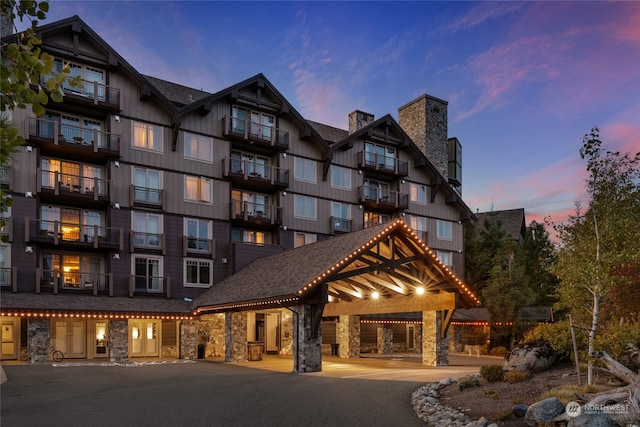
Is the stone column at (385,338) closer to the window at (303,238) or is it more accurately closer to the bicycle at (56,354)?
the window at (303,238)

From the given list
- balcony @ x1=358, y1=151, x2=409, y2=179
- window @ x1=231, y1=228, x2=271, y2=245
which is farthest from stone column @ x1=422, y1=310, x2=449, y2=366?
balcony @ x1=358, y1=151, x2=409, y2=179

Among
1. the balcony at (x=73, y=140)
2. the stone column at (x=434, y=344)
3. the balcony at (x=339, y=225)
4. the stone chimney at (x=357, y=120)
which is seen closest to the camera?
the stone column at (x=434, y=344)

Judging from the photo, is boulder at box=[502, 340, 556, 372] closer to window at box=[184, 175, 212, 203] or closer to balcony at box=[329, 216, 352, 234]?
window at box=[184, 175, 212, 203]

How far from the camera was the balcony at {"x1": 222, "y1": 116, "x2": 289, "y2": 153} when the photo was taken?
107ft

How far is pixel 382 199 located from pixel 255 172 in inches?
396

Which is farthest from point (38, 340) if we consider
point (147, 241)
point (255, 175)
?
point (255, 175)

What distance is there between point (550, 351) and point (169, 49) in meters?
21.8

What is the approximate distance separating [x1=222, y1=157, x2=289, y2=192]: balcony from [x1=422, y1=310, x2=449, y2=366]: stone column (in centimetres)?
1304

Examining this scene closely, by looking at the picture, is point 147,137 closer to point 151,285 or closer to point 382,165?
point 151,285

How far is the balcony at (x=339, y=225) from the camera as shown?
36.4 m

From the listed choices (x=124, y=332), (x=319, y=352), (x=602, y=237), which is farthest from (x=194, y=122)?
(x=602, y=237)

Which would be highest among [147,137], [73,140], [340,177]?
[147,137]

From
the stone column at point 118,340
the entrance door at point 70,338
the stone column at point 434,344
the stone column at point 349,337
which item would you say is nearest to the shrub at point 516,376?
the stone column at point 434,344

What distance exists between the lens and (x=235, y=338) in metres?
27.5
